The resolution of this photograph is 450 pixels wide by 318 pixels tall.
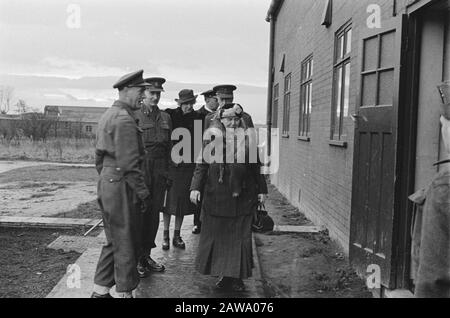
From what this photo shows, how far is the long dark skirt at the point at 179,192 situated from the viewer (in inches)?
283

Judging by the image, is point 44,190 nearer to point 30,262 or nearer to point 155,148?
point 30,262

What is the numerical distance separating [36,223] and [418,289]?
6.97 meters

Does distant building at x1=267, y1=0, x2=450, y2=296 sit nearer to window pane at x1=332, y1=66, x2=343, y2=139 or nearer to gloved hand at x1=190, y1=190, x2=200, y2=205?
window pane at x1=332, y1=66, x2=343, y2=139

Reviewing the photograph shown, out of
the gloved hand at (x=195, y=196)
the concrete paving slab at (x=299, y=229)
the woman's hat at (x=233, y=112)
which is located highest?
the woman's hat at (x=233, y=112)

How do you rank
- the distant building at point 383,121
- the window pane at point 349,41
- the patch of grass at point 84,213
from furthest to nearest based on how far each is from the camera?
1. the patch of grass at point 84,213
2. the window pane at point 349,41
3. the distant building at point 383,121

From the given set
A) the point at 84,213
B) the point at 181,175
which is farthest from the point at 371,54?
the point at 84,213

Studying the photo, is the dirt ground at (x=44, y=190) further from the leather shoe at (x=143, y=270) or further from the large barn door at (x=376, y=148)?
the large barn door at (x=376, y=148)

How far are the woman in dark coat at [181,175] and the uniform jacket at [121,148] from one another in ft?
7.98

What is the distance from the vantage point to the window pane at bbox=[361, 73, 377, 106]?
18.7ft

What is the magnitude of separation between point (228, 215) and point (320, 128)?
4048mm

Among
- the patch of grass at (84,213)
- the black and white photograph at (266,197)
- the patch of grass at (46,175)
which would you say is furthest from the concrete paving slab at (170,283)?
the patch of grass at (46,175)

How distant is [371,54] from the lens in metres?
5.79

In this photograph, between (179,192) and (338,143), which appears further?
(338,143)
